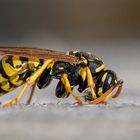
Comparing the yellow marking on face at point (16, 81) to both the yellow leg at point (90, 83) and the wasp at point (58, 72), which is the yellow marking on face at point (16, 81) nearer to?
the wasp at point (58, 72)

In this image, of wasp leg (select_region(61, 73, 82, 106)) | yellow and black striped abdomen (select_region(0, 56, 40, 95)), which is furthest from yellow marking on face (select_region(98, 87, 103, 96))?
yellow and black striped abdomen (select_region(0, 56, 40, 95))

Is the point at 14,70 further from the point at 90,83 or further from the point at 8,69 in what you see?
the point at 90,83

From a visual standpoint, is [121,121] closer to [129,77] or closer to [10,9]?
[129,77]

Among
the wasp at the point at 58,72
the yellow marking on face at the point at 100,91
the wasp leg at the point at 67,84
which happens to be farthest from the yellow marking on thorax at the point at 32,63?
the yellow marking on face at the point at 100,91

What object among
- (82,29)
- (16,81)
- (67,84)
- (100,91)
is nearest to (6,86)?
(16,81)

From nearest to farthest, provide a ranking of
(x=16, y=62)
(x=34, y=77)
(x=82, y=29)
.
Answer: (x=34, y=77) → (x=16, y=62) → (x=82, y=29)

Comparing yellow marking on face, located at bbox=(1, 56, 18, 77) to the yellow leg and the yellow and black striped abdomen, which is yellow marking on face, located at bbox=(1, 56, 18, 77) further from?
the yellow leg

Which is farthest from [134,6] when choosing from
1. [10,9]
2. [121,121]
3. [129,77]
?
[121,121]

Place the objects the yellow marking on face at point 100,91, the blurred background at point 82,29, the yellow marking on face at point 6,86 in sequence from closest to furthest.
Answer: the yellow marking on face at point 6,86 → the yellow marking on face at point 100,91 → the blurred background at point 82,29
